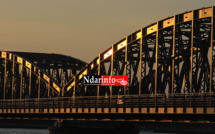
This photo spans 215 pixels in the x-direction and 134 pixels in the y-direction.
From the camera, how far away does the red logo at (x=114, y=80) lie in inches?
4045

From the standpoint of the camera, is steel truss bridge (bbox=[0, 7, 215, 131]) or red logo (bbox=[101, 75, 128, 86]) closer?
steel truss bridge (bbox=[0, 7, 215, 131])

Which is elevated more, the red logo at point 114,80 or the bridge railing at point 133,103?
the red logo at point 114,80

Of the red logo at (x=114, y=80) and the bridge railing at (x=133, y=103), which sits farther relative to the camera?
the red logo at (x=114, y=80)

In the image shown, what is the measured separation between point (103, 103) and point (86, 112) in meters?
2.81

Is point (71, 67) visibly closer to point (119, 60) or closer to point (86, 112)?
point (119, 60)

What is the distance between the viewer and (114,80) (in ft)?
344

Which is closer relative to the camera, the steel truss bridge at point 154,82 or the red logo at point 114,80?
the steel truss bridge at point 154,82

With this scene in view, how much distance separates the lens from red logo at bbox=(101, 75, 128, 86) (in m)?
103

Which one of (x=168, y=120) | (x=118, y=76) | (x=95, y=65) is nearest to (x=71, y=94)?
(x=95, y=65)

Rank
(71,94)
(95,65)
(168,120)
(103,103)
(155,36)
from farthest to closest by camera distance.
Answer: (71,94), (95,65), (155,36), (103,103), (168,120)

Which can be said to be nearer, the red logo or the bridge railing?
the bridge railing

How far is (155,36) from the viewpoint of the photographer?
4026 inches

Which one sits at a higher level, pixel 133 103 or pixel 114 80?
pixel 114 80

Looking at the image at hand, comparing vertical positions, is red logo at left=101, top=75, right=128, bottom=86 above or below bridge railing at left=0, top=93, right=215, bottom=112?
above
